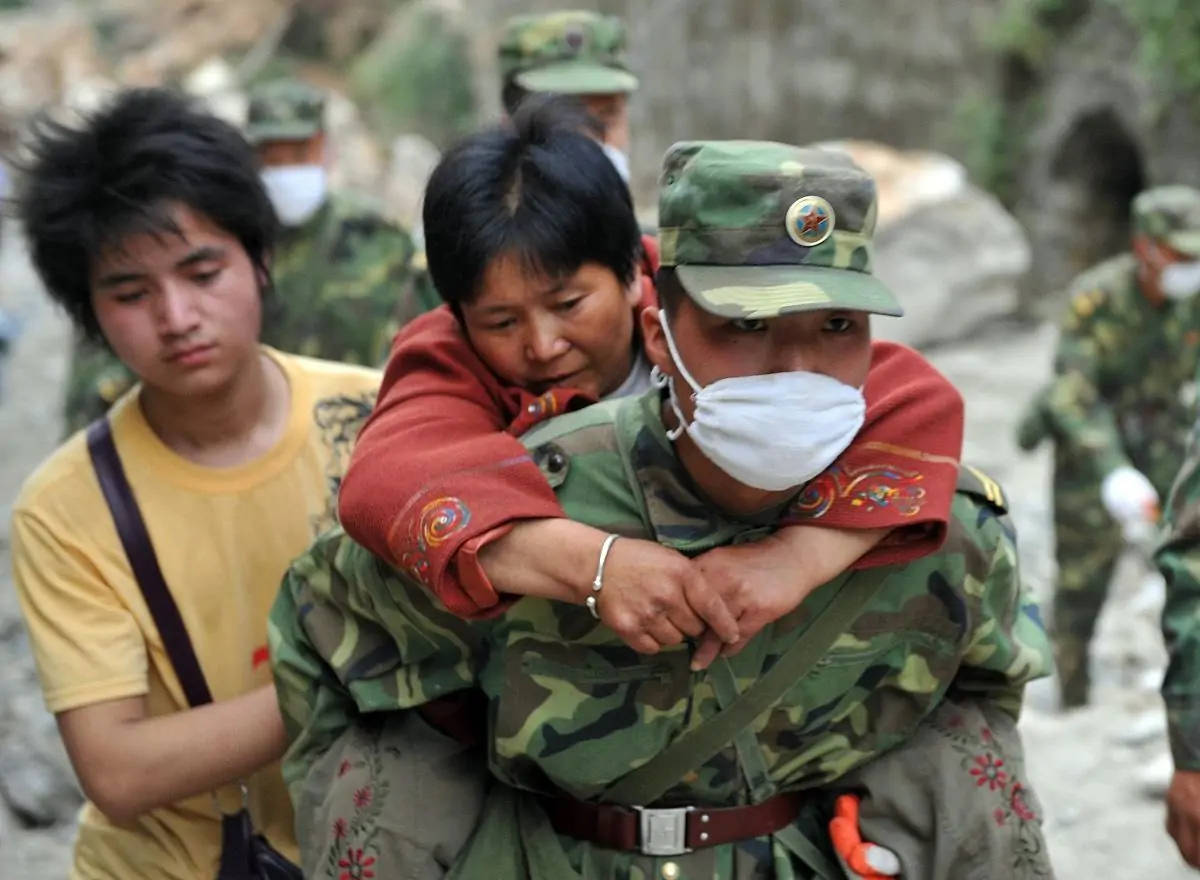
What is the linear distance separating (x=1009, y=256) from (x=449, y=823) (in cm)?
1137

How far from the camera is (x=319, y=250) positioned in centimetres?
528

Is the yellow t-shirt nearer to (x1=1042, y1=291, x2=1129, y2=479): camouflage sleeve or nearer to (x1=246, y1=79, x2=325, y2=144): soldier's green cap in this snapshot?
(x1=246, y1=79, x2=325, y2=144): soldier's green cap

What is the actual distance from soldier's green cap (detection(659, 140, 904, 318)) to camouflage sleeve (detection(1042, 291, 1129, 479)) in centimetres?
466

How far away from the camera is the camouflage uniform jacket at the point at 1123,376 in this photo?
6.48 m

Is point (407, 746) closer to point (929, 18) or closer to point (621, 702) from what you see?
point (621, 702)

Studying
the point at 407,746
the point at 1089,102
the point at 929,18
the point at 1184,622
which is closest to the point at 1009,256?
the point at 1089,102

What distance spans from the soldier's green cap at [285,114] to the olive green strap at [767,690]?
12.0 ft

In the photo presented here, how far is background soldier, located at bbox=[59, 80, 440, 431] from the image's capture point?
5156mm

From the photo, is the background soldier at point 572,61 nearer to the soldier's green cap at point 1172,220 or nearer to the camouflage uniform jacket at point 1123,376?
the soldier's green cap at point 1172,220

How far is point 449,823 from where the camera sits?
2.16 metres

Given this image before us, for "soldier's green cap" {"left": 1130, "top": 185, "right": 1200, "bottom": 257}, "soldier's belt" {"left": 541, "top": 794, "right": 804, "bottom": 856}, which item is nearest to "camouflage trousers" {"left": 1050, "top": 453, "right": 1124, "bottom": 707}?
"soldier's green cap" {"left": 1130, "top": 185, "right": 1200, "bottom": 257}

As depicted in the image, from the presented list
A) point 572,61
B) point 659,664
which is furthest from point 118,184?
point 572,61

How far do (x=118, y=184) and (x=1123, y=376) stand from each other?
16.1ft

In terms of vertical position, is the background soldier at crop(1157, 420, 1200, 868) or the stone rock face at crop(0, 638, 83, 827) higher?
the background soldier at crop(1157, 420, 1200, 868)
